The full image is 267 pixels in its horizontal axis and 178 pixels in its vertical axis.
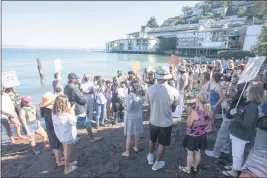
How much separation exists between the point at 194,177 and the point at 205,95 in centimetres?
161

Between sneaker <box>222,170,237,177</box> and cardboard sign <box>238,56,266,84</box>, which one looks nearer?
sneaker <box>222,170,237,177</box>

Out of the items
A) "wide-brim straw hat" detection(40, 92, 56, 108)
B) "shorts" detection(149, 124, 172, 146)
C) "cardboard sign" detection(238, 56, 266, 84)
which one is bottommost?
"shorts" detection(149, 124, 172, 146)

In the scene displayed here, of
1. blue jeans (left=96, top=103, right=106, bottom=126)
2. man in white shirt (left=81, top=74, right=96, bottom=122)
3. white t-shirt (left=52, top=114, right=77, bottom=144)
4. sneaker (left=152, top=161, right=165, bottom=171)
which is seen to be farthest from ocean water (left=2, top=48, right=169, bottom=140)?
sneaker (left=152, top=161, right=165, bottom=171)

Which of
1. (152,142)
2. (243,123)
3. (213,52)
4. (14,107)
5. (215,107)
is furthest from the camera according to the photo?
(213,52)

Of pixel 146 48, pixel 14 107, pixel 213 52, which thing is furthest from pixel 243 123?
pixel 146 48

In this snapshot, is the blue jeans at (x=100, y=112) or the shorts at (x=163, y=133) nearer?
the shorts at (x=163, y=133)

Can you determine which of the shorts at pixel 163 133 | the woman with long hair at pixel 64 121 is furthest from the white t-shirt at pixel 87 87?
the shorts at pixel 163 133

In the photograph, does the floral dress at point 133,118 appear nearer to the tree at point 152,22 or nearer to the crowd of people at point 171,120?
the crowd of people at point 171,120

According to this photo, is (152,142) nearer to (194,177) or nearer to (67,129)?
(194,177)

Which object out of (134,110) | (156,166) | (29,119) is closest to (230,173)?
(156,166)

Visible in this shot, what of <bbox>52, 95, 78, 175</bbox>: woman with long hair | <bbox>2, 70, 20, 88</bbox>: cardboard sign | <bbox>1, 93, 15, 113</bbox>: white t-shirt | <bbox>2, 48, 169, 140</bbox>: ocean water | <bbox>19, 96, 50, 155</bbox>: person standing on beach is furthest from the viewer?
<bbox>2, 48, 169, 140</bbox>: ocean water

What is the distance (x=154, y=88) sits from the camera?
368 centimetres

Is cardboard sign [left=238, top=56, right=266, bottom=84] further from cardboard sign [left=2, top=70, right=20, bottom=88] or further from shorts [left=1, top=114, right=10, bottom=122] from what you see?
cardboard sign [left=2, top=70, right=20, bottom=88]

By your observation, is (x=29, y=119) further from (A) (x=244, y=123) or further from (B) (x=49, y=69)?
(B) (x=49, y=69)
